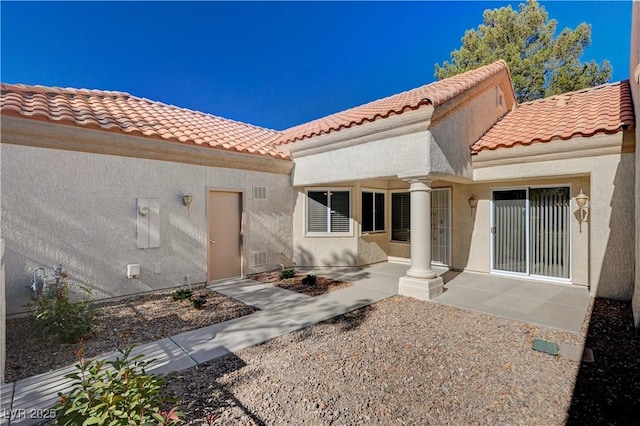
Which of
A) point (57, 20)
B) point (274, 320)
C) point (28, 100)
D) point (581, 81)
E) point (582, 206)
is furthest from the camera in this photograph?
point (581, 81)

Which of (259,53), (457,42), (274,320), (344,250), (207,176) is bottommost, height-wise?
(274,320)

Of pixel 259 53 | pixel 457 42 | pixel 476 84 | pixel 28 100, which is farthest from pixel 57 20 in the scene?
pixel 457 42

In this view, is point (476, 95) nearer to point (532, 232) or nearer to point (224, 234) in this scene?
point (532, 232)

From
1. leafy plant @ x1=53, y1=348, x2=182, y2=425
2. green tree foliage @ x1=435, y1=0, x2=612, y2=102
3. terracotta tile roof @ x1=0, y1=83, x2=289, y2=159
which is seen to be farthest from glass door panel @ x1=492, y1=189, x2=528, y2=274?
green tree foliage @ x1=435, y1=0, x2=612, y2=102

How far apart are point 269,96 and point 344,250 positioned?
843 inches

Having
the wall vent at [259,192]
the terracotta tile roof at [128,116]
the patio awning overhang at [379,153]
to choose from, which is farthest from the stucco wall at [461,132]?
the wall vent at [259,192]

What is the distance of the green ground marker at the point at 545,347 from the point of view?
4.97 m

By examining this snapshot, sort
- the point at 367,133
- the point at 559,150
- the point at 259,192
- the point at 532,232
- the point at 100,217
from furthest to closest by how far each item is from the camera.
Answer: the point at 259,192 → the point at 532,232 → the point at 367,133 → the point at 559,150 → the point at 100,217

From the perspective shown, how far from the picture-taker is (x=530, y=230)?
31.4 ft

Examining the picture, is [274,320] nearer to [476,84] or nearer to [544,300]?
[544,300]

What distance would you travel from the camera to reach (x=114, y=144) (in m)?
7.83

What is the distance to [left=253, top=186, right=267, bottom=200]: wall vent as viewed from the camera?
35.1 feet


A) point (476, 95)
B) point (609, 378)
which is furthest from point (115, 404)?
point (476, 95)

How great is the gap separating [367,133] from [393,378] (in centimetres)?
663
